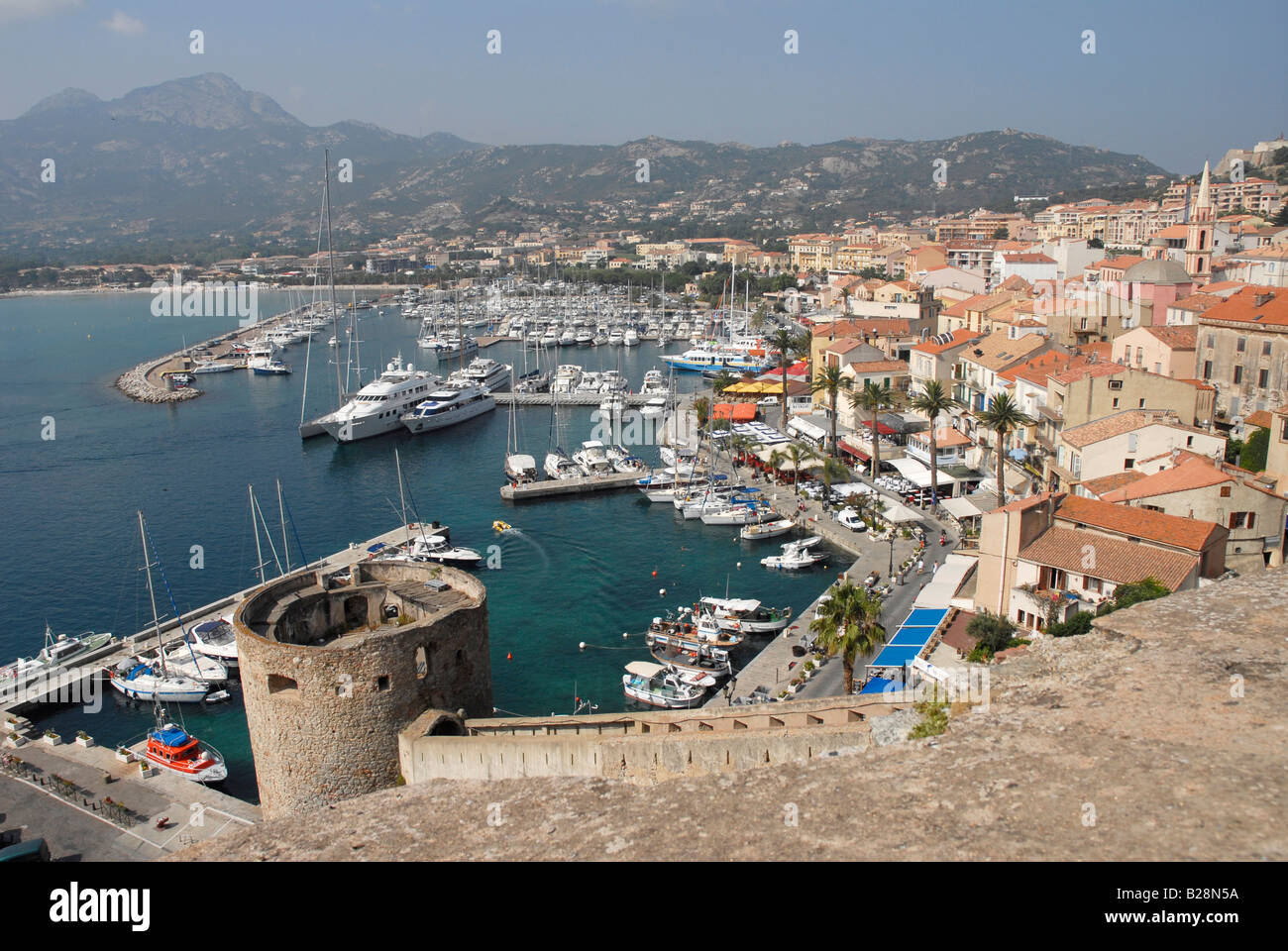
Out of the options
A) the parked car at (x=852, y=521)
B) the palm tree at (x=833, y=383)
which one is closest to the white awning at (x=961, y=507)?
the parked car at (x=852, y=521)

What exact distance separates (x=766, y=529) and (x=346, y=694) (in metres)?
29.7

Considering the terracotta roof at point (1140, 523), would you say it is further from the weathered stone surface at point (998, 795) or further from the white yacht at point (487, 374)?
the white yacht at point (487, 374)

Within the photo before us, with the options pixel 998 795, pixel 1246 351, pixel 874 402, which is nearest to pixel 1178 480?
pixel 1246 351

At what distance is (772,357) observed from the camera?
8331cm

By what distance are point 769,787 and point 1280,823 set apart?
439 centimetres

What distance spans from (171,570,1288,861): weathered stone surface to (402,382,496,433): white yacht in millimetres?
56421

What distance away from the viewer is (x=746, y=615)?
32875 mm

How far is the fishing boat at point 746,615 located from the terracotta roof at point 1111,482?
1091 centimetres

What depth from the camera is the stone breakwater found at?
80562 mm

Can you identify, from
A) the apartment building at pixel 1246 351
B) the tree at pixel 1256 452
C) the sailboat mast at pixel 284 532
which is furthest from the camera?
the sailboat mast at pixel 284 532

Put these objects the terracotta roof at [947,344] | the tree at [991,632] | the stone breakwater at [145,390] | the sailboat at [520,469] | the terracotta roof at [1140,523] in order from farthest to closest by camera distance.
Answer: the stone breakwater at [145,390] < the terracotta roof at [947,344] < the sailboat at [520,469] < the terracotta roof at [1140,523] < the tree at [991,632]

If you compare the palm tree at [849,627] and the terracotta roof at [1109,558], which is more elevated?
the terracotta roof at [1109,558]

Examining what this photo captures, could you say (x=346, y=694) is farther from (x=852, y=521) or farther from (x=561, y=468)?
(x=561, y=468)

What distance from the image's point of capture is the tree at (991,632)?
23800 mm
